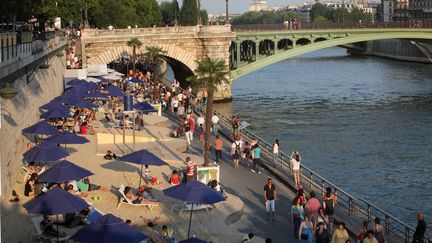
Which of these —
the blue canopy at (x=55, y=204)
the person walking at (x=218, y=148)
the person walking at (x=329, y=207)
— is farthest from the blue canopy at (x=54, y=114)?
the person walking at (x=329, y=207)

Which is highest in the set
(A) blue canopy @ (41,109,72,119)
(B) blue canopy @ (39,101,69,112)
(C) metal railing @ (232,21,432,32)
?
(C) metal railing @ (232,21,432,32)

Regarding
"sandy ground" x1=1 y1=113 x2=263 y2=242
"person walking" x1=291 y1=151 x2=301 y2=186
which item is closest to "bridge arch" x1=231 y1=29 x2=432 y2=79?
"sandy ground" x1=1 y1=113 x2=263 y2=242

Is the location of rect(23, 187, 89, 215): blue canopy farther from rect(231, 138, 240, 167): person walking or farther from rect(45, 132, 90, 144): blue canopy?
rect(231, 138, 240, 167): person walking

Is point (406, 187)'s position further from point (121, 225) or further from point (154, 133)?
point (121, 225)

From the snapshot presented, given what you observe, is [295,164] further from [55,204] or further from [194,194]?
[55,204]

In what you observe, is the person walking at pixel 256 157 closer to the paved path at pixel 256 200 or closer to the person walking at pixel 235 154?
the paved path at pixel 256 200

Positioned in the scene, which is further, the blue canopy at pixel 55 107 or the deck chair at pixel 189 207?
the blue canopy at pixel 55 107

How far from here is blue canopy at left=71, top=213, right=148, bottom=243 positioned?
585 inches

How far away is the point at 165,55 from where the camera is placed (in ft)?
199

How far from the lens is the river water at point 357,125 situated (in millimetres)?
33125

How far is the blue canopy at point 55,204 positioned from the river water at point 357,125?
14.8 metres

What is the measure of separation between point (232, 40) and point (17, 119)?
131ft

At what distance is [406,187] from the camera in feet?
106

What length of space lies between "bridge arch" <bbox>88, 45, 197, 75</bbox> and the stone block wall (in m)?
19.8
